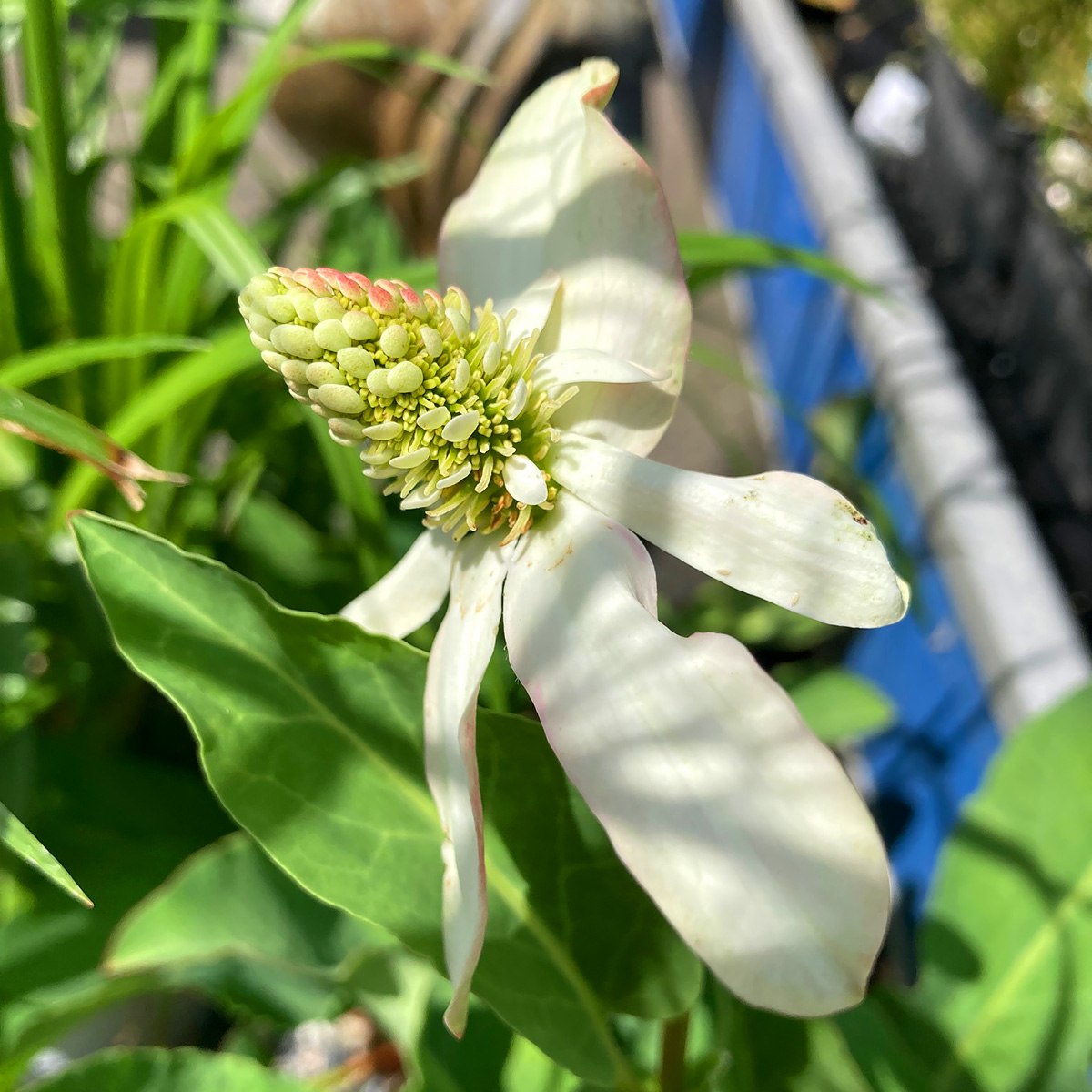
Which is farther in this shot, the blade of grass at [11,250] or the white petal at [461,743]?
the blade of grass at [11,250]

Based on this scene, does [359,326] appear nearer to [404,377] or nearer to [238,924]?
[404,377]

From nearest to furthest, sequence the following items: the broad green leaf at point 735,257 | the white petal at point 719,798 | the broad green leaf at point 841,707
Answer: the white petal at point 719,798, the broad green leaf at point 735,257, the broad green leaf at point 841,707

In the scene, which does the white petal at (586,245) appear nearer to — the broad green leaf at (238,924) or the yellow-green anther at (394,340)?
the yellow-green anther at (394,340)

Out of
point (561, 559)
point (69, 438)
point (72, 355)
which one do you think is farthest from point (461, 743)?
point (72, 355)

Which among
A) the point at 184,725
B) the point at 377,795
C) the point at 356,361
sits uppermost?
the point at 356,361

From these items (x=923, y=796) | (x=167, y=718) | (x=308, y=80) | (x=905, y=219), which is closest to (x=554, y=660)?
(x=167, y=718)

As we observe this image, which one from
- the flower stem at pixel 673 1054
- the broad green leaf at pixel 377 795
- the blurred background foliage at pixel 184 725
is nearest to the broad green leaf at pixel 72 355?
the blurred background foliage at pixel 184 725

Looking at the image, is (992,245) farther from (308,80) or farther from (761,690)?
(761,690)
